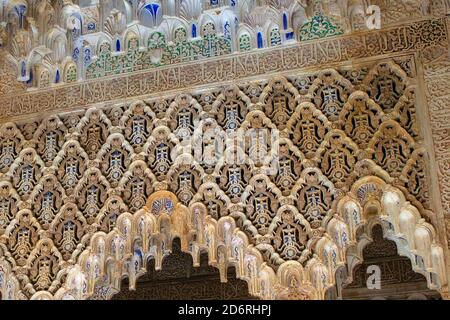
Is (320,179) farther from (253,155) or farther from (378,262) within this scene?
(378,262)

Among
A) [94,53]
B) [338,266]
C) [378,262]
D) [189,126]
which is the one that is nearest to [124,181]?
[189,126]

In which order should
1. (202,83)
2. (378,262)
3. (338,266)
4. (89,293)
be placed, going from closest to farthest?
1. (338,266)
2. (89,293)
3. (202,83)
4. (378,262)

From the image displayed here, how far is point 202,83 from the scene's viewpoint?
16.1ft

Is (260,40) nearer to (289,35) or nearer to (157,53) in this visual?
(289,35)

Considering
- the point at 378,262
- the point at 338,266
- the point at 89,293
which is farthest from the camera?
the point at 378,262

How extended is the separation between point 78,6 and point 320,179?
6.27 feet

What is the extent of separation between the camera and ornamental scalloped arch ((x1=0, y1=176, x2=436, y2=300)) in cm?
430

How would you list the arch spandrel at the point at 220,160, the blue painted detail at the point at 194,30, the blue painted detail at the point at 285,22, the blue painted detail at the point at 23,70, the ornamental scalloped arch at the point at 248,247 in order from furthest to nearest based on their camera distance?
1. the blue painted detail at the point at 23,70
2. the blue painted detail at the point at 194,30
3. the blue painted detail at the point at 285,22
4. the arch spandrel at the point at 220,160
5. the ornamental scalloped arch at the point at 248,247

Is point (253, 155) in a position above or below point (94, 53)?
below

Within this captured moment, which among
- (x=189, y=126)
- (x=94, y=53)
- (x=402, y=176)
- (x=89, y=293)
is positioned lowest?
(x=89, y=293)

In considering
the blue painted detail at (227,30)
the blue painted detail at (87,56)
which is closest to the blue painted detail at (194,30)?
the blue painted detail at (227,30)

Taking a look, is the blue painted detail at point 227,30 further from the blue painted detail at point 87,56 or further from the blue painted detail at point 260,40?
the blue painted detail at point 87,56

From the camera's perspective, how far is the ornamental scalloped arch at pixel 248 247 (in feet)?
14.1

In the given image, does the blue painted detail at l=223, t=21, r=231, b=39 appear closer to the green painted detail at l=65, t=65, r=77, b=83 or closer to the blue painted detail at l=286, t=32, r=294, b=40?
the blue painted detail at l=286, t=32, r=294, b=40
